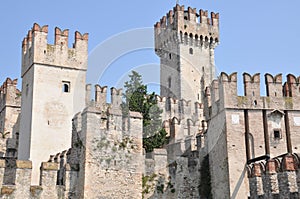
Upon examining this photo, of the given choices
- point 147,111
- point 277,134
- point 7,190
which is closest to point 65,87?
point 147,111

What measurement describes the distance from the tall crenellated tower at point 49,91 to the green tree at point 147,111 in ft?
12.1

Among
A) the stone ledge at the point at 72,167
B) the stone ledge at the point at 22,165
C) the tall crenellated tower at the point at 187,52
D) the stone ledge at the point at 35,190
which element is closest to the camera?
the stone ledge at the point at 22,165

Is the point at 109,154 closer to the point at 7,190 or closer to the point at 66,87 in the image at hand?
the point at 7,190

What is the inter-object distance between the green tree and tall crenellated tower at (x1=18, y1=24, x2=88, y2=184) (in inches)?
146

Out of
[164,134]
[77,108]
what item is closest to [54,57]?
[77,108]

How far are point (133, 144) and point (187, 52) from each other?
38291 millimetres

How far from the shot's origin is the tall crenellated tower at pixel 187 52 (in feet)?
193

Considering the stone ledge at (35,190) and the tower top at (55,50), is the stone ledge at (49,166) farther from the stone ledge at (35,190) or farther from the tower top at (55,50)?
the tower top at (55,50)

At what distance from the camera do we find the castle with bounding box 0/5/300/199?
70.2 ft

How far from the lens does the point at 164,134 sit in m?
31.2

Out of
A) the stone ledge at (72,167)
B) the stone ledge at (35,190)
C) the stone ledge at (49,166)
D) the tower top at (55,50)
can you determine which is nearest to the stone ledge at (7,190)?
the stone ledge at (35,190)

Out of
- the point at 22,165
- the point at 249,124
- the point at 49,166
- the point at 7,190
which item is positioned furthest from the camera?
the point at 249,124

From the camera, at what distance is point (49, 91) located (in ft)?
95.8

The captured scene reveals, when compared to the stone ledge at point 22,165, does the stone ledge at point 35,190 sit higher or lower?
lower
